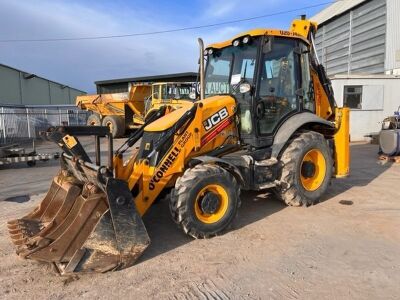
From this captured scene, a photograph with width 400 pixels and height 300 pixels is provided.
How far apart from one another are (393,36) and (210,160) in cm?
1496

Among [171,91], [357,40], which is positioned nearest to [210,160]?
[171,91]

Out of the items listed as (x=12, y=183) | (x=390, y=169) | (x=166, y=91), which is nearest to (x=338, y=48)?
(x=166, y=91)

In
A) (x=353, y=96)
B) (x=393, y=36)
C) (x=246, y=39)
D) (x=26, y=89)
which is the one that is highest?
(x=393, y=36)

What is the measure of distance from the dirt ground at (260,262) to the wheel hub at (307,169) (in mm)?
518

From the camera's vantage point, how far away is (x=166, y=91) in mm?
17047

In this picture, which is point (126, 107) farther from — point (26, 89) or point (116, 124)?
point (26, 89)

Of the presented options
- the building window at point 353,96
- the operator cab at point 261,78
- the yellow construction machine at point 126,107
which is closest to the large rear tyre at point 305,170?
the operator cab at point 261,78

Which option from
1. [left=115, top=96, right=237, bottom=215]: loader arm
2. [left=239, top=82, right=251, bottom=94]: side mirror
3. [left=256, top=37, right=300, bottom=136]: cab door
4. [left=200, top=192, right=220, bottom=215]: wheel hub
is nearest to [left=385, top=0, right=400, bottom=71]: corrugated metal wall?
[left=256, top=37, right=300, bottom=136]: cab door

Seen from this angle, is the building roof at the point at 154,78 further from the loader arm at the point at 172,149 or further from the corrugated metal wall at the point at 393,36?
the loader arm at the point at 172,149

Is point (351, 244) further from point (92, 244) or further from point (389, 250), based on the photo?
point (92, 244)

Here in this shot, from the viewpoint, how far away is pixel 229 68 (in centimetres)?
586

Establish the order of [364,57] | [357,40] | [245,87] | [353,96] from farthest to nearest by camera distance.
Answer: [357,40]
[364,57]
[353,96]
[245,87]

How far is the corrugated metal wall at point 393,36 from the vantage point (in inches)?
632

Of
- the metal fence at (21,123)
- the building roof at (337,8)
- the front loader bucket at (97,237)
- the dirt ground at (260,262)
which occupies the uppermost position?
the building roof at (337,8)
